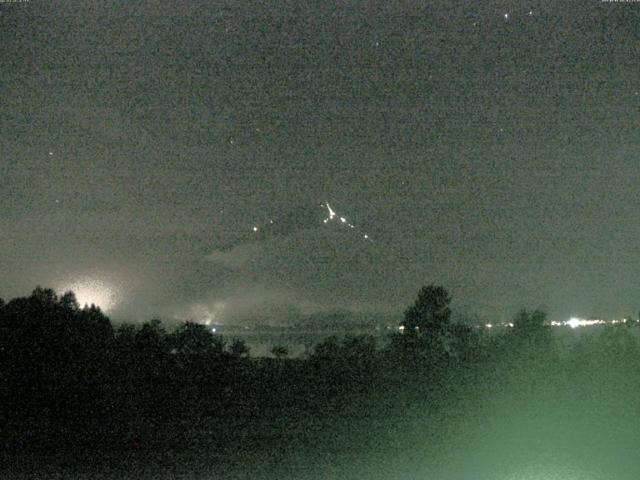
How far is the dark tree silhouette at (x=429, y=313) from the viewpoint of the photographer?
68.1ft

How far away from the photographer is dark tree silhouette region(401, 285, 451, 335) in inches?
817

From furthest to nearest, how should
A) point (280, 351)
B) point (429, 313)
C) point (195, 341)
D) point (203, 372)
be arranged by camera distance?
point (429, 313)
point (280, 351)
point (195, 341)
point (203, 372)

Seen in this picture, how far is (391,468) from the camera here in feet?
33.7

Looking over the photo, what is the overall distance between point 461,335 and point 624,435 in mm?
8500

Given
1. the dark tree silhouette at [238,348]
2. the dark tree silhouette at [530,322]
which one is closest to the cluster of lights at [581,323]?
the dark tree silhouette at [530,322]

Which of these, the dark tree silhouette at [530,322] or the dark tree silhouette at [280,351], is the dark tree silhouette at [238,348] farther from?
the dark tree silhouette at [530,322]

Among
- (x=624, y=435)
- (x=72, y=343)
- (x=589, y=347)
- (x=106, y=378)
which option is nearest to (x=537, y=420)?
(x=624, y=435)

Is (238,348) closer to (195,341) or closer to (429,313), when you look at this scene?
(195,341)

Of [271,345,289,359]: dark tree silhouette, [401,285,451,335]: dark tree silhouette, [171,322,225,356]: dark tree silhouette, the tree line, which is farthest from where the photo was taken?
[401,285,451,335]: dark tree silhouette

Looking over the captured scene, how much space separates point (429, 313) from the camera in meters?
21.1

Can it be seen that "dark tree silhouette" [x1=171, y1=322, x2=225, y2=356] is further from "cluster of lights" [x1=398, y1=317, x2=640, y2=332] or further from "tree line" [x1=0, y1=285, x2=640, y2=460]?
"cluster of lights" [x1=398, y1=317, x2=640, y2=332]

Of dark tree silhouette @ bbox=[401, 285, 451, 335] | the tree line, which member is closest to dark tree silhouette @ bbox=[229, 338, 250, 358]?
the tree line

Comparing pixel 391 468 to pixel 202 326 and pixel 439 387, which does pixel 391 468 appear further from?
pixel 202 326

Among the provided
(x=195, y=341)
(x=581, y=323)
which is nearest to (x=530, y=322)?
(x=581, y=323)
